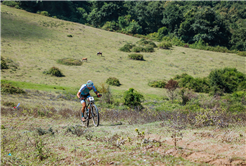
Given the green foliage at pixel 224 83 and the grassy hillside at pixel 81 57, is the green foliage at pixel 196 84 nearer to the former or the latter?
the green foliage at pixel 224 83

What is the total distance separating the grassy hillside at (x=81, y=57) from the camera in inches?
1168

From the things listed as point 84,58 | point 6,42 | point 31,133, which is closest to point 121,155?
point 31,133

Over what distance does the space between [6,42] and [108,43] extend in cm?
2235

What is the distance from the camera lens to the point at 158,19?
82.1 metres

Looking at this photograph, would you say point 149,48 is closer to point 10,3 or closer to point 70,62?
point 70,62

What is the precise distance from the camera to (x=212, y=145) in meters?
4.91

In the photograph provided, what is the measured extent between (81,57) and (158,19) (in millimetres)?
51628

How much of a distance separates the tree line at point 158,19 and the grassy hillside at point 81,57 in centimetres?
1503

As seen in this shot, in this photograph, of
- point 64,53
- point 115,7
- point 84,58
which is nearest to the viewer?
point 84,58

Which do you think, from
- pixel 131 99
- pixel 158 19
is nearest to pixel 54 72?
pixel 131 99

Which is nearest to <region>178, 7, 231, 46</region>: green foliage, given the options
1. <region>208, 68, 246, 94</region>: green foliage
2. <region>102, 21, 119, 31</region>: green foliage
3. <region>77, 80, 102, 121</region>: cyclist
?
<region>102, 21, 119, 31</region>: green foliage

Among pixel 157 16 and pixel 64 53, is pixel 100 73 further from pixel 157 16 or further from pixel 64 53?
pixel 157 16

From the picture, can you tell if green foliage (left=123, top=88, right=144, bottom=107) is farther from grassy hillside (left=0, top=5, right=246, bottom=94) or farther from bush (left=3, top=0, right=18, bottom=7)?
bush (left=3, top=0, right=18, bottom=7)

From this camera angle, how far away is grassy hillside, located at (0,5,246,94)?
Result: 29.7 m
